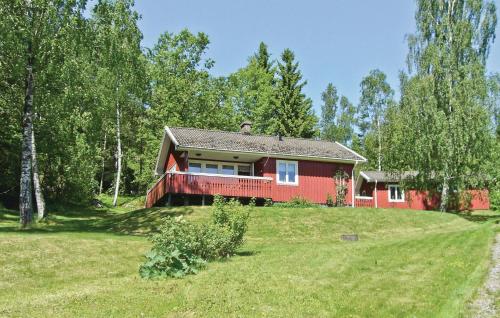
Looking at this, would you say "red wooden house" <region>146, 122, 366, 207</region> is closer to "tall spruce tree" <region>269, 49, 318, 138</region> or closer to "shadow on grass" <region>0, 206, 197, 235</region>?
"shadow on grass" <region>0, 206, 197, 235</region>

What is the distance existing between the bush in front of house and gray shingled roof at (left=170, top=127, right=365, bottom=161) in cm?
1292

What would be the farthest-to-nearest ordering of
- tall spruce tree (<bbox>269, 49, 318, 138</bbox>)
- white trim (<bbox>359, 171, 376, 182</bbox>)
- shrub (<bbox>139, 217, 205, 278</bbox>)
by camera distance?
1. tall spruce tree (<bbox>269, 49, 318, 138</bbox>)
2. white trim (<bbox>359, 171, 376, 182</bbox>)
3. shrub (<bbox>139, 217, 205, 278</bbox>)

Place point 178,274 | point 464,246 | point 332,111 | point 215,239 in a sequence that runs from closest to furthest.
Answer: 1. point 178,274
2. point 215,239
3. point 464,246
4. point 332,111

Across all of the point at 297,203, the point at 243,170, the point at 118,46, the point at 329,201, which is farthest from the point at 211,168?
the point at 118,46

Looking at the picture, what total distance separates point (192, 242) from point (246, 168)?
59.9ft

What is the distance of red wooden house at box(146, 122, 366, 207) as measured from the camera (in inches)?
1047

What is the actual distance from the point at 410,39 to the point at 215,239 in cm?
2513

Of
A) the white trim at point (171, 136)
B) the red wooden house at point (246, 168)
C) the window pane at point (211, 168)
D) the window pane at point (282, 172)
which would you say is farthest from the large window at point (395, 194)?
the white trim at point (171, 136)

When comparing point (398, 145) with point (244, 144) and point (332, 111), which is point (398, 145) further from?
point (332, 111)

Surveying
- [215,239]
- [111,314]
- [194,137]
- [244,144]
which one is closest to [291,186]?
[244,144]

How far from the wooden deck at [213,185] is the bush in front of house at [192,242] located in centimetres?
1135

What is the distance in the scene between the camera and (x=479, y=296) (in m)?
8.85

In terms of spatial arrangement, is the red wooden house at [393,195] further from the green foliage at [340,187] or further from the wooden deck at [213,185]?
the wooden deck at [213,185]

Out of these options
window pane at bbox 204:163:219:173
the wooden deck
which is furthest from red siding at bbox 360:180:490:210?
window pane at bbox 204:163:219:173
